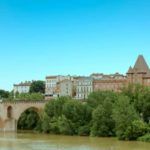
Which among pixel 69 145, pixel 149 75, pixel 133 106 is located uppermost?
pixel 149 75

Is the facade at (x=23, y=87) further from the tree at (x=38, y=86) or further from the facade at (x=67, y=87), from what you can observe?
the facade at (x=67, y=87)

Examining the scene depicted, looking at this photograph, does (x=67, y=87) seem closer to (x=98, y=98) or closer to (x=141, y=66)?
(x=141, y=66)

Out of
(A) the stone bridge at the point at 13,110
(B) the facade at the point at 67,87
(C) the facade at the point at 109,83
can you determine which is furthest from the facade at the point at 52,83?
(A) the stone bridge at the point at 13,110

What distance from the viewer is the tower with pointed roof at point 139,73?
104625 millimetres

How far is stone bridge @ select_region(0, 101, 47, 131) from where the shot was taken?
92.1 m

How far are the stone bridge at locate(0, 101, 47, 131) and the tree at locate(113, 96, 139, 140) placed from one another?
101 feet

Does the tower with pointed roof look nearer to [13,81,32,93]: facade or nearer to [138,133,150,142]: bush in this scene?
[138,133,150,142]: bush

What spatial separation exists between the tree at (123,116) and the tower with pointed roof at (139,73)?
136 feet

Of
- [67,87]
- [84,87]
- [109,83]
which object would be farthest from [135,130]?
[67,87]

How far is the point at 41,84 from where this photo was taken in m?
161

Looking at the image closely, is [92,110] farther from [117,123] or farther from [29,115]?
[29,115]

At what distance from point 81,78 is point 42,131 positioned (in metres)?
65.8

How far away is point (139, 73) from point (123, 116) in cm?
4477

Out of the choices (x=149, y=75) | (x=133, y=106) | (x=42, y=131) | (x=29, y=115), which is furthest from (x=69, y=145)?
(x=149, y=75)
